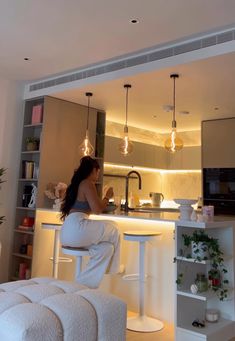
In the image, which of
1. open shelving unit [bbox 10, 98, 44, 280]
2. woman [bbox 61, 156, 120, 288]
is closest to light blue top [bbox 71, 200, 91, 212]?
woman [bbox 61, 156, 120, 288]

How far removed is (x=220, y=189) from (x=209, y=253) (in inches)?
108

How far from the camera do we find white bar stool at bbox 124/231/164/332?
3.04 m

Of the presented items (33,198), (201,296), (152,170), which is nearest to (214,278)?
(201,296)

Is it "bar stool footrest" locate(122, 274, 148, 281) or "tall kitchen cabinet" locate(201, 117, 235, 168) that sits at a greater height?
"tall kitchen cabinet" locate(201, 117, 235, 168)

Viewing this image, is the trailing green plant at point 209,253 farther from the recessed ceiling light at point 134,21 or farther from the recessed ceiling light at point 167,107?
the recessed ceiling light at point 167,107

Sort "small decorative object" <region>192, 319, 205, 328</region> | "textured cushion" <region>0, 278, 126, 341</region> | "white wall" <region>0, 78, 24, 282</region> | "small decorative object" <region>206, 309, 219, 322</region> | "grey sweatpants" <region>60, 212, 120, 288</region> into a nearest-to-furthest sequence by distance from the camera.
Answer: "textured cushion" <region>0, 278, 126, 341</region>, "small decorative object" <region>192, 319, 205, 328</region>, "small decorative object" <region>206, 309, 219, 322</region>, "grey sweatpants" <region>60, 212, 120, 288</region>, "white wall" <region>0, 78, 24, 282</region>

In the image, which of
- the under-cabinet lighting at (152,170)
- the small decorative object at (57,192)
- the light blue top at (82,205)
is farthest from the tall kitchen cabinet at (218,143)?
the light blue top at (82,205)

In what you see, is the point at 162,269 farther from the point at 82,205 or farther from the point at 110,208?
the point at 82,205

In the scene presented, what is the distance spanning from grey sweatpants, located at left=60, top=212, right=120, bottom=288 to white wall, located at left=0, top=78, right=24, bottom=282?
5.69ft

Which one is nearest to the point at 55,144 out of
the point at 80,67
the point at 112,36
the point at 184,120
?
the point at 80,67

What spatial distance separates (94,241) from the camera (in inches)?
120

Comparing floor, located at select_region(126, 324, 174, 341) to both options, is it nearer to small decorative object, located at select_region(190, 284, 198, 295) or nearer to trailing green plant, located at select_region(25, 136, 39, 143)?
small decorative object, located at select_region(190, 284, 198, 295)

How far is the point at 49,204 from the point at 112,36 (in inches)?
91.0

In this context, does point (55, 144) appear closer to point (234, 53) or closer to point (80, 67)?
point (80, 67)
